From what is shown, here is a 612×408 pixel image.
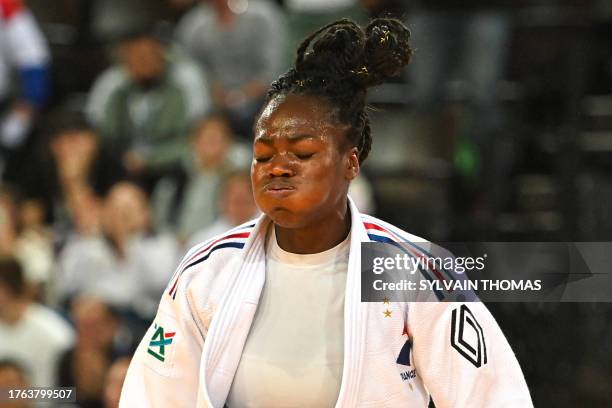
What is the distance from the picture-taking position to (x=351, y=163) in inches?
103

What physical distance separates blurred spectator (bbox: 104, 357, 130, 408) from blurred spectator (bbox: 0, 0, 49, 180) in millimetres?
1828

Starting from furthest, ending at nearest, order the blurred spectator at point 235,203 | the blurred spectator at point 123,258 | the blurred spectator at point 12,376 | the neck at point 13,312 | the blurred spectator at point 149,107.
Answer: the blurred spectator at point 149,107 → the blurred spectator at point 123,258 → the blurred spectator at point 235,203 → the neck at point 13,312 → the blurred spectator at point 12,376

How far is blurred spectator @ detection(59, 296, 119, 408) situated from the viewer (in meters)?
4.61

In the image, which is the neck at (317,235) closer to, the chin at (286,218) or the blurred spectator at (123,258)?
the chin at (286,218)

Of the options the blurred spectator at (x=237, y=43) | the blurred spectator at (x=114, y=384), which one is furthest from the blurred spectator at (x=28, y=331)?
the blurred spectator at (x=237, y=43)

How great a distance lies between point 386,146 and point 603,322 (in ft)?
6.97

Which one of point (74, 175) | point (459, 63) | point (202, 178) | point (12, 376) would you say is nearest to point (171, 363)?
point (12, 376)

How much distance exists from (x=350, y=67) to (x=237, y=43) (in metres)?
3.40

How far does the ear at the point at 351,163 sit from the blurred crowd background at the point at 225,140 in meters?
2.38

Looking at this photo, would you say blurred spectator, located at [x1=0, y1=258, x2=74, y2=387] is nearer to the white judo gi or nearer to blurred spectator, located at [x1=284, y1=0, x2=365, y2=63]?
blurred spectator, located at [x1=284, y1=0, x2=365, y2=63]

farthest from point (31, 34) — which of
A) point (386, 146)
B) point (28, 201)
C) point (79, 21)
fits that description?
point (386, 146)

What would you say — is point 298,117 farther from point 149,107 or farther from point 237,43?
point 237,43

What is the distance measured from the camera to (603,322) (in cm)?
402

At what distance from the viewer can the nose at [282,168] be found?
2479 mm
